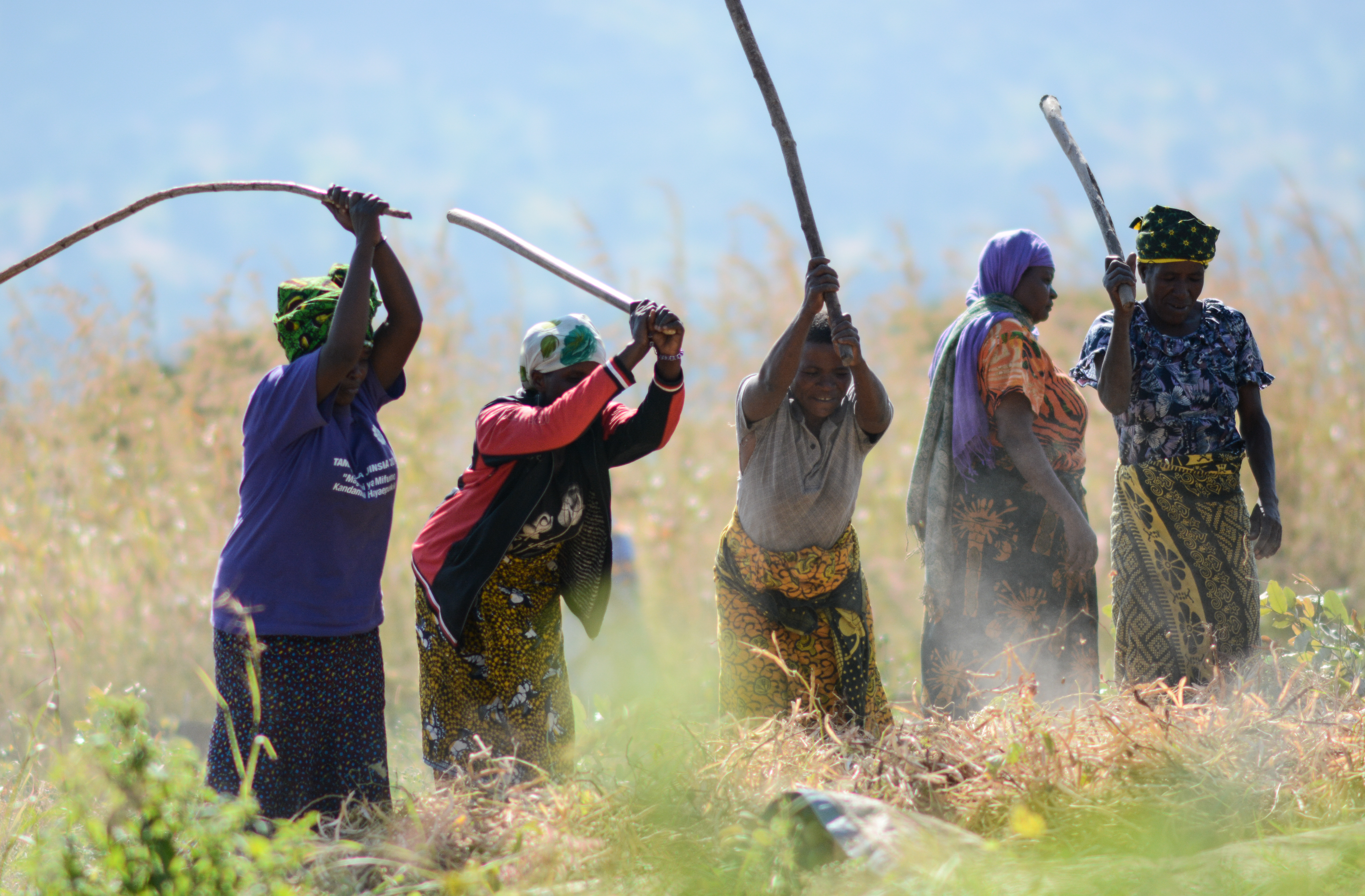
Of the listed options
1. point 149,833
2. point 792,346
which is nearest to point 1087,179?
point 792,346

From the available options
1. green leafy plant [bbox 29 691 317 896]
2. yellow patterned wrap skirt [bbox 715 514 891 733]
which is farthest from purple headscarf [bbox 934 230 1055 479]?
green leafy plant [bbox 29 691 317 896]

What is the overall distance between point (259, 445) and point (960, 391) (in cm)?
214

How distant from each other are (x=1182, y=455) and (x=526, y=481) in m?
2.07

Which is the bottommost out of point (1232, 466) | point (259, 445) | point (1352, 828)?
point (1352, 828)

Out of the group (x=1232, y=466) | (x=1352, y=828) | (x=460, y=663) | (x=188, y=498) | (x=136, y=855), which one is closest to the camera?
(x=136, y=855)

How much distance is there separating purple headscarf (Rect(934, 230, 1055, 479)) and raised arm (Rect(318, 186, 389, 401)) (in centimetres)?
187

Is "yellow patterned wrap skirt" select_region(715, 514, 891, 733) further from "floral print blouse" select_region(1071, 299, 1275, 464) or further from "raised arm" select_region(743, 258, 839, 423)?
"floral print blouse" select_region(1071, 299, 1275, 464)

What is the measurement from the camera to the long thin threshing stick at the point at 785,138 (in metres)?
3.21

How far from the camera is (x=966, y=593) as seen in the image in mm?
3615

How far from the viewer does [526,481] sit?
10.4ft

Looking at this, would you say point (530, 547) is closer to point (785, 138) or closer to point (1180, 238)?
point (785, 138)

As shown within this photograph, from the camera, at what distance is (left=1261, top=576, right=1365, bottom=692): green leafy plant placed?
3.48 metres

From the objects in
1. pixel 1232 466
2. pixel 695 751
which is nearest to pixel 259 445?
pixel 695 751

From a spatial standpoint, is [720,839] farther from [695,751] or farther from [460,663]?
[460,663]
